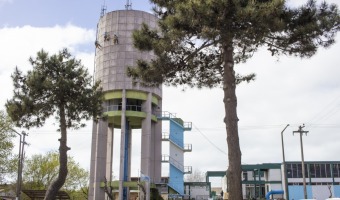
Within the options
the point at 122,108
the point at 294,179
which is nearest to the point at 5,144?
the point at 122,108

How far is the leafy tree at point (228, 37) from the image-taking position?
553 inches

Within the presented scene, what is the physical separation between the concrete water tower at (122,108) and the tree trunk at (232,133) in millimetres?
29830

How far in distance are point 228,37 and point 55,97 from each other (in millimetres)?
12694

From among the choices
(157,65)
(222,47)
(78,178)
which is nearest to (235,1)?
(222,47)

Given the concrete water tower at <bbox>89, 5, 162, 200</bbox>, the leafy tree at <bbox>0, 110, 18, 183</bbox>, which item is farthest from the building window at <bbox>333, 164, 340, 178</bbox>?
the leafy tree at <bbox>0, 110, 18, 183</bbox>

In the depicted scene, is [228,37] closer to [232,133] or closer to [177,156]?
[232,133]

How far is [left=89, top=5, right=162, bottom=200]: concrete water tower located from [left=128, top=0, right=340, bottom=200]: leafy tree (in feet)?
92.5

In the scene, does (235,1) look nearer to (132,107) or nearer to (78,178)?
(132,107)

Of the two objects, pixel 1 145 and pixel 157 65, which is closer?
pixel 157 65

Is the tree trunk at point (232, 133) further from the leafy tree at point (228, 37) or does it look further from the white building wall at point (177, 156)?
the white building wall at point (177, 156)

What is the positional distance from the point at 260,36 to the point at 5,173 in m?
33.1

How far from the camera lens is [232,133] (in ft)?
49.5

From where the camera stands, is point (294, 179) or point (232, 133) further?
point (294, 179)

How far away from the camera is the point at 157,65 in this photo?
A: 16828 mm
